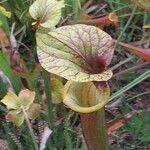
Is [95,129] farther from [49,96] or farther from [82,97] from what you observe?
[49,96]

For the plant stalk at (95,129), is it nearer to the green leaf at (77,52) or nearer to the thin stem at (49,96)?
the green leaf at (77,52)

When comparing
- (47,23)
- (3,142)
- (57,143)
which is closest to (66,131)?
(57,143)

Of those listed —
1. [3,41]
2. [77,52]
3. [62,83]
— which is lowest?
[62,83]

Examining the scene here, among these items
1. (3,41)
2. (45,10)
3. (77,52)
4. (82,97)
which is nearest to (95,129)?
(82,97)

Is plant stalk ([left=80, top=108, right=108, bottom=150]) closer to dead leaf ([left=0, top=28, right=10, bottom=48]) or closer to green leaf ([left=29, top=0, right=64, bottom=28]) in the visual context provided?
green leaf ([left=29, top=0, right=64, bottom=28])

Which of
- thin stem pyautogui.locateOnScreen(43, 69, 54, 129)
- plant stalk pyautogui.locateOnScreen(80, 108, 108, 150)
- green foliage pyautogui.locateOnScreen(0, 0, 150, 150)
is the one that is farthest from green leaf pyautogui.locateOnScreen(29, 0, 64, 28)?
plant stalk pyautogui.locateOnScreen(80, 108, 108, 150)

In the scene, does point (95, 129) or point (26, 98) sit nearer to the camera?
point (95, 129)
